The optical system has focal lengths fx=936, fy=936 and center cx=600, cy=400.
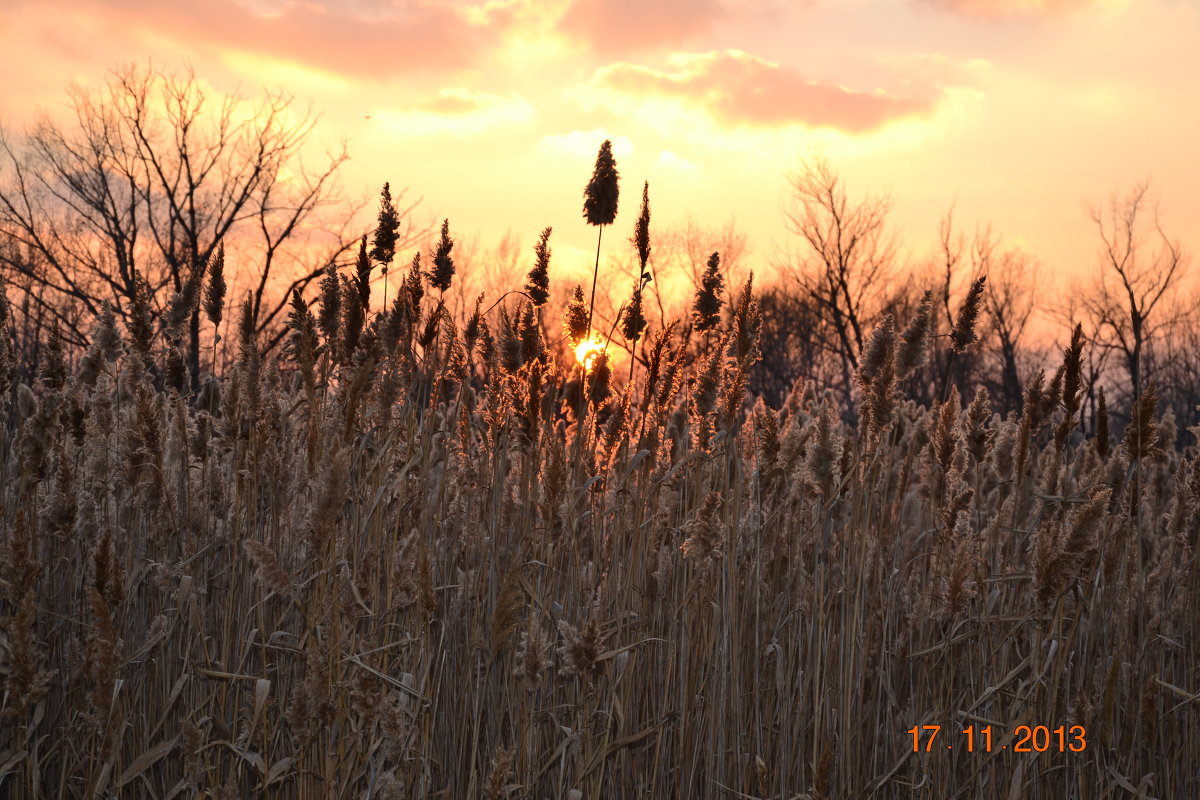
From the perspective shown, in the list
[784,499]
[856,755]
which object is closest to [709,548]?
[856,755]

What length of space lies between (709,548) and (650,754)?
27.7 inches

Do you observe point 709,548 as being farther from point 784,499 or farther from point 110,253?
point 110,253

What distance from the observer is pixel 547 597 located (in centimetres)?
266

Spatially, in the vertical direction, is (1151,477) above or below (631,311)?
below

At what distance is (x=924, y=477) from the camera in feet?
13.1

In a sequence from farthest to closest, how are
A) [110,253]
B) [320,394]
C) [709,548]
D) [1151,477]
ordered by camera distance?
1. [110,253]
2. [1151,477]
3. [320,394]
4. [709,548]

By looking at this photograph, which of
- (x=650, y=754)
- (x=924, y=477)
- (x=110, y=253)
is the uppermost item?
(x=110, y=253)

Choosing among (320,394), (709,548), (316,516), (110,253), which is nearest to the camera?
(316,516)

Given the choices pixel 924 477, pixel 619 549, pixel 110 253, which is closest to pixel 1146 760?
pixel 924 477

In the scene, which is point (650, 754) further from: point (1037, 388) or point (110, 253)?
point (110, 253)

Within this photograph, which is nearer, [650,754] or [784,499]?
[650,754]
